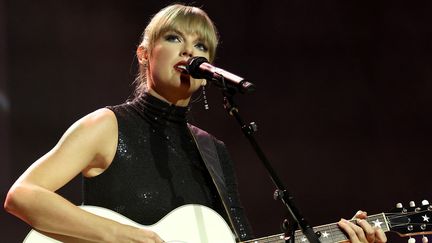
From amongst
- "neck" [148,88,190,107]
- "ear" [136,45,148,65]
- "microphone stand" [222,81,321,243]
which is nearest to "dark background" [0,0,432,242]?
"ear" [136,45,148,65]

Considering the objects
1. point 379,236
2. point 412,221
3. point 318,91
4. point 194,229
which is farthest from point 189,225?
point 318,91

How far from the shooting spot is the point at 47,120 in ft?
11.3

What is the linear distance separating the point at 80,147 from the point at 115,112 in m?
0.31

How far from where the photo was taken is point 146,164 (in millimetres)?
2398

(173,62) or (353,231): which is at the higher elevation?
(173,62)

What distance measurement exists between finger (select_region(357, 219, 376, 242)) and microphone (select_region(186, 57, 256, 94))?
3.17 feet

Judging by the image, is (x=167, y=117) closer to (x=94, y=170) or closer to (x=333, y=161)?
(x=94, y=170)

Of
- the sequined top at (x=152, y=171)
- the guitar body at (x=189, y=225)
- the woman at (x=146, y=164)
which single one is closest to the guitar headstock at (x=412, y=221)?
the woman at (x=146, y=164)

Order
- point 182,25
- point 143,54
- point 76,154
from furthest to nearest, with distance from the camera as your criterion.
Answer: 1. point 143,54
2. point 182,25
3. point 76,154

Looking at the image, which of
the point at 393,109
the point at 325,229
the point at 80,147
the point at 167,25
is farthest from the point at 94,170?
the point at 393,109

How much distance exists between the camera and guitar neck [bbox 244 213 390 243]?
2.30 metres

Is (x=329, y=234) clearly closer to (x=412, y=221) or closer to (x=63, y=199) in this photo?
(x=412, y=221)

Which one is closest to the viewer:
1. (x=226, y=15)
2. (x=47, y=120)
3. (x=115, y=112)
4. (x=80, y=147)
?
(x=80, y=147)

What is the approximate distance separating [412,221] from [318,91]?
5.28 feet
